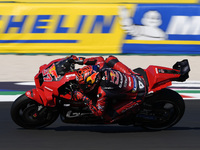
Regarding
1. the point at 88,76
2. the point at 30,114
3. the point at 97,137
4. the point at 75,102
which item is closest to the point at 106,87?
the point at 88,76

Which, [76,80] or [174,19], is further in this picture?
[174,19]

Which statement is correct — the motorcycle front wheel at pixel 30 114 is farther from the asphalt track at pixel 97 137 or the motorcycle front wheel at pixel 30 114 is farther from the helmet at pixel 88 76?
the helmet at pixel 88 76

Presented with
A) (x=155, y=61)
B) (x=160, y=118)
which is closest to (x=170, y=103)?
(x=160, y=118)

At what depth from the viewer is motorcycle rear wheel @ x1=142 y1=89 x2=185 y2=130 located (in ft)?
20.6

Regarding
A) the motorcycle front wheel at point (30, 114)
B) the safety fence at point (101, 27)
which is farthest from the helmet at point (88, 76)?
the safety fence at point (101, 27)

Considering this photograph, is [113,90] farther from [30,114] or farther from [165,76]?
[30,114]

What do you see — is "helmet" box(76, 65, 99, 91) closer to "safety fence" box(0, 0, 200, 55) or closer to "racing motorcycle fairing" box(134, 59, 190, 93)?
"racing motorcycle fairing" box(134, 59, 190, 93)

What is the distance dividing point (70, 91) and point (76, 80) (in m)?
0.27

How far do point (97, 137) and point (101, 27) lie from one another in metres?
5.47

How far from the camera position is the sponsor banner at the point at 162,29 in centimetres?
1134

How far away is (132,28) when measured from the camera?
11383mm

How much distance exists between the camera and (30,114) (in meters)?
6.41

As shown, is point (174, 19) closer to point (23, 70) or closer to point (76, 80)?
point (23, 70)

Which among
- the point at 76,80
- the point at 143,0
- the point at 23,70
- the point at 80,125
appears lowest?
the point at 80,125
